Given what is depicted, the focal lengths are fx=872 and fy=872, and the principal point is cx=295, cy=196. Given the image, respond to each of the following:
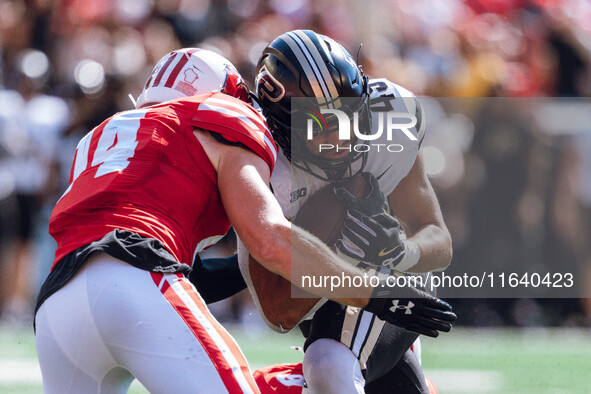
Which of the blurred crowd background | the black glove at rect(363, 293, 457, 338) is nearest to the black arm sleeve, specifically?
the black glove at rect(363, 293, 457, 338)

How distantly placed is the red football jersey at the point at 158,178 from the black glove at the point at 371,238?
0.56 m

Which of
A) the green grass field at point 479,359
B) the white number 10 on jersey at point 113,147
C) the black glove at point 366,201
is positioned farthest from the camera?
the green grass field at point 479,359

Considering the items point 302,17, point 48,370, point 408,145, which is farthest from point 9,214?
point 48,370

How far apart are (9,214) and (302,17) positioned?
3.02m

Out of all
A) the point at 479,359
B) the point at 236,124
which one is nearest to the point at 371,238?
the point at 236,124

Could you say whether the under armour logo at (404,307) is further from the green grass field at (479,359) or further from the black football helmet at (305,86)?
the green grass field at (479,359)

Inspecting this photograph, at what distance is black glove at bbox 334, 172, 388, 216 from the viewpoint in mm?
2999

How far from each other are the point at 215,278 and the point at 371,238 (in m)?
0.78

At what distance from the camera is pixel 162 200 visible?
2.43m

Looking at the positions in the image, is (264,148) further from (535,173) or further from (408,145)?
(535,173)

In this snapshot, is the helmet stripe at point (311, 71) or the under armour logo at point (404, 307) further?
the helmet stripe at point (311, 71)

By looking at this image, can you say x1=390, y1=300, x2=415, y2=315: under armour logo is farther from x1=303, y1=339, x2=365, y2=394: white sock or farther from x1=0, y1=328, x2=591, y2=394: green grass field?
x1=0, y1=328, x2=591, y2=394: green grass field

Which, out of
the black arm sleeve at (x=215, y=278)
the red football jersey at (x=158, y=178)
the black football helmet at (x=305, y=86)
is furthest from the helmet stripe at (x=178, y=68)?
the red football jersey at (x=158, y=178)

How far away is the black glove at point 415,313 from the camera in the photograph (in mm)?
2516
